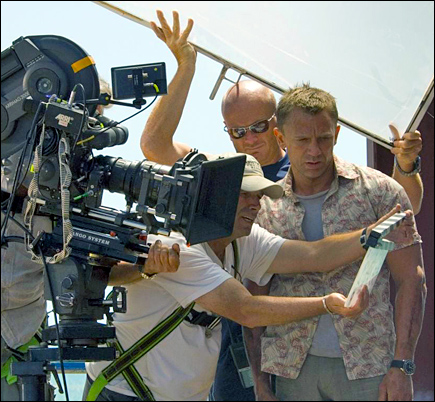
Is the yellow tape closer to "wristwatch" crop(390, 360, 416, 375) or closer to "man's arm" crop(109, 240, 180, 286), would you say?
"man's arm" crop(109, 240, 180, 286)

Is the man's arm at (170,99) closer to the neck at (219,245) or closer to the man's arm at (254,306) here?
the neck at (219,245)

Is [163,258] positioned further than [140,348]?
No

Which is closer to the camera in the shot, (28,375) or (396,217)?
(28,375)

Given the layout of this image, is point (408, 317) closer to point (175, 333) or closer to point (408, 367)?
point (408, 367)

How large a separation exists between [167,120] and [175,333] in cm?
93

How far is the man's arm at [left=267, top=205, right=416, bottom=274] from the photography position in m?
3.64

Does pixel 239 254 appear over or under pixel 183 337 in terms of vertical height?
over

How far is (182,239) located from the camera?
349 cm

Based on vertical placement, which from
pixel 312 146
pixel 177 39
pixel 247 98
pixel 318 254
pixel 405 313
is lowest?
pixel 405 313

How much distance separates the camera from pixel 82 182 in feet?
10.3

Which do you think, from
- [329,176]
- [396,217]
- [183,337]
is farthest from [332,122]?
[183,337]

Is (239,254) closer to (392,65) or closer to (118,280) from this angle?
(118,280)

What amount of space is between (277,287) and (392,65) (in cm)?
113

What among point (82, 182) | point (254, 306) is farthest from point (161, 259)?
point (254, 306)
